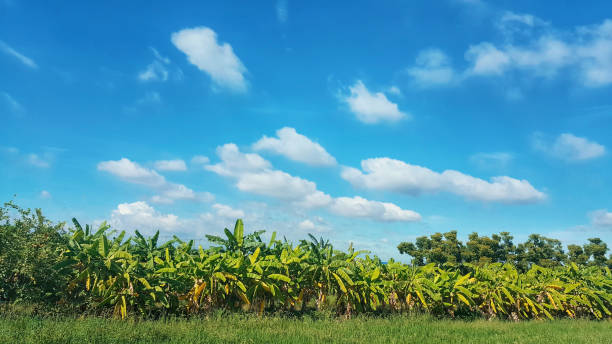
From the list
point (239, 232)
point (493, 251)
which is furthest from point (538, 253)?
point (239, 232)

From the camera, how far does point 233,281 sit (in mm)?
8688

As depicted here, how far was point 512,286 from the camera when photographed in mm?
11148

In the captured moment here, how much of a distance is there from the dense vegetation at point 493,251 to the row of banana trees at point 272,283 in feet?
44.2

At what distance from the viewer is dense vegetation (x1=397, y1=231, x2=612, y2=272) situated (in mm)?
25984

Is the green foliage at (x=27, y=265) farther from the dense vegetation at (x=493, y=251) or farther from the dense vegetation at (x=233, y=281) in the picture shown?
the dense vegetation at (x=493, y=251)

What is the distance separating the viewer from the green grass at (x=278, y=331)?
6.54m

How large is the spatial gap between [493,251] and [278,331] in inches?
920

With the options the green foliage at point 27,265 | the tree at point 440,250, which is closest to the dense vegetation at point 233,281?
the green foliage at point 27,265

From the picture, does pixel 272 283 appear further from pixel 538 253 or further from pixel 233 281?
pixel 538 253

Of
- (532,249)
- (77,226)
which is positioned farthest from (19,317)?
(532,249)

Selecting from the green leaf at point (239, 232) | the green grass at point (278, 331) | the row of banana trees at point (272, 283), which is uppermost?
the green leaf at point (239, 232)

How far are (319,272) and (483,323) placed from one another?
160 inches

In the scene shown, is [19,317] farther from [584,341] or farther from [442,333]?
[584,341]

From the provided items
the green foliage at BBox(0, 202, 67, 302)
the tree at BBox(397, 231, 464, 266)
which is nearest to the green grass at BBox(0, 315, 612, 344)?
the green foliage at BBox(0, 202, 67, 302)
